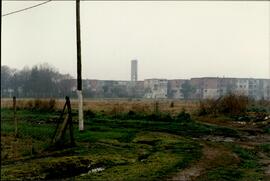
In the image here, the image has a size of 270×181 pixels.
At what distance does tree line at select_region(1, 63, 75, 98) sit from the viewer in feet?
341

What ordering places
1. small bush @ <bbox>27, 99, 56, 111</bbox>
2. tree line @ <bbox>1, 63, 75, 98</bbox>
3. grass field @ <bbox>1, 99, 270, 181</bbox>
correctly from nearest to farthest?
grass field @ <bbox>1, 99, 270, 181</bbox> → small bush @ <bbox>27, 99, 56, 111</bbox> → tree line @ <bbox>1, 63, 75, 98</bbox>

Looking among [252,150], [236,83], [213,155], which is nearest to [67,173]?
[213,155]

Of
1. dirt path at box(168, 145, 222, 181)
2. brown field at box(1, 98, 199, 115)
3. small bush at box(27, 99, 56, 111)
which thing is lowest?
dirt path at box(168, 145, 222, 181)

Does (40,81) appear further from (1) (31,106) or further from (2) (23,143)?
(2) (23,143)

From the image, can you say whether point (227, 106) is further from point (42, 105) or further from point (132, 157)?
point (132, 157)

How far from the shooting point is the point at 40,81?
4387 inches

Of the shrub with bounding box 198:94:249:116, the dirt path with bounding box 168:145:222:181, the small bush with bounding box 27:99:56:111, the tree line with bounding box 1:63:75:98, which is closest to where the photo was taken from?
the dirt path with bounding box 168:145:222:181

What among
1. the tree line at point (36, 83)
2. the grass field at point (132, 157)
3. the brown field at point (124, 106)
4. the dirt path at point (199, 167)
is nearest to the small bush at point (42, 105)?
the brown field at point (124, 106)

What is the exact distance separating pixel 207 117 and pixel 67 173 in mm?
22607

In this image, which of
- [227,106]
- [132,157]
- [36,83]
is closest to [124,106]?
[227,106]

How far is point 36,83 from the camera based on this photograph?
109m

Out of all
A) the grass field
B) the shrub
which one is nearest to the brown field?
the shrub

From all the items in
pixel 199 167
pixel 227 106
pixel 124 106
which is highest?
pixel 227 106

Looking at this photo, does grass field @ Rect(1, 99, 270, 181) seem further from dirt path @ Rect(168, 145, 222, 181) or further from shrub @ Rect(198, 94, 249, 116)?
shrub @ Rect(198, 94, 249, 116)
